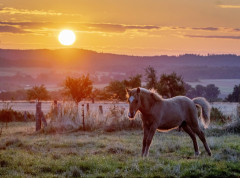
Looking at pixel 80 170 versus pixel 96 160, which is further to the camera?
pixel 96 160

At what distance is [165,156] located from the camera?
43.1 feet

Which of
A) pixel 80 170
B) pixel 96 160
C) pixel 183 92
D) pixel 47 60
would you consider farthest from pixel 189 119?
pixel 47 60

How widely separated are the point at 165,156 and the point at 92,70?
161 m

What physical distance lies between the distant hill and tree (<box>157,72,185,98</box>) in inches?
4711

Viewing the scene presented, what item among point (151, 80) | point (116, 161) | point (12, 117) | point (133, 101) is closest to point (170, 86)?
point (151, 80)

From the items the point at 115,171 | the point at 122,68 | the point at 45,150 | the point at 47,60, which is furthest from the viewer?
the point at 47,60

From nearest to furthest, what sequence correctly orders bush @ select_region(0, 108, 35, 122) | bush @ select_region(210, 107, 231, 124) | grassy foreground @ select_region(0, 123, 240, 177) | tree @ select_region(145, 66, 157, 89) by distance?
grassy foreground @ select_region(0, 123, 240, 177) < bush @ select_region(210, 107, 231, 124) < bush @ select_region(0, 108, 35, 122) < tree @ select_region(145, 66, 157, 89)

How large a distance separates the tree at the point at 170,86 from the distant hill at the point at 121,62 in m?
120

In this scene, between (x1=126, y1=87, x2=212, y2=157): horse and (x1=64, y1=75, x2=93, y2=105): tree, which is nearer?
(x1=126, y1=87, x2=212, y2=157): horse

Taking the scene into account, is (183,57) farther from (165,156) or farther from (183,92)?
(165,156)

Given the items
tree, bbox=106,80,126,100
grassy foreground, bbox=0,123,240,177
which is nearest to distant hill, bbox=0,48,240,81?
tree, bbox=106,80,126,100

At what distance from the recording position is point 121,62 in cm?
18125

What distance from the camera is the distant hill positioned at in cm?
16475

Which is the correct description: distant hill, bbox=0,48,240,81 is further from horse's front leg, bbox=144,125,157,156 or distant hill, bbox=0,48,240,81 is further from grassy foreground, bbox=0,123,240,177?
horse's front leg, bbox=144,125,157,156
